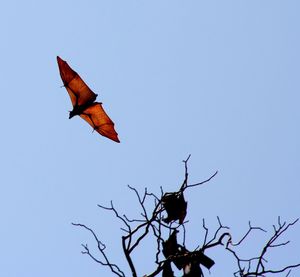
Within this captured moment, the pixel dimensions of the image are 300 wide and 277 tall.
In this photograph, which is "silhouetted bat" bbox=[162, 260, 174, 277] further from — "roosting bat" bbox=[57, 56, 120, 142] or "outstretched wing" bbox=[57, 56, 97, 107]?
"outstretched wing" bbox=[57, 56, 97, 107]

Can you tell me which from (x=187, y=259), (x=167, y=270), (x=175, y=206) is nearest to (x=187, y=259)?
(x=187, y=259)

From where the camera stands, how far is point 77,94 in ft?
37.5

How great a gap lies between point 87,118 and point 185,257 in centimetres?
660

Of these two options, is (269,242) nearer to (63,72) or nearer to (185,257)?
(185,257)

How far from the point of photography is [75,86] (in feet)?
37.1

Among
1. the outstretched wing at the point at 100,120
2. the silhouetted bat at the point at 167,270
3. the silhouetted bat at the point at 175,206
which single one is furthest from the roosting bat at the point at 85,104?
the silhouetted bat at the point at 167,270

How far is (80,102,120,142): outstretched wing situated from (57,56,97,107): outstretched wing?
244 mm

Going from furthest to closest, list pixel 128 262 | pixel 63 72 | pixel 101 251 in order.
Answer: pixel 63 72, pixel 101 251, pixel 128 262

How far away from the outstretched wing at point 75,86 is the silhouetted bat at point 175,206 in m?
5.68

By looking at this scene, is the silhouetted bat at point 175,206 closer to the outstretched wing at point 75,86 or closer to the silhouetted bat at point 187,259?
the silhouetted bat at point 187,259

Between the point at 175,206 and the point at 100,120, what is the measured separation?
19.6 feet

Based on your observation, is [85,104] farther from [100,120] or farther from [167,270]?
[167,270]

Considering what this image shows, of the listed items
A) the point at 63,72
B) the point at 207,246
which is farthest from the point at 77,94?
the point at 207,246

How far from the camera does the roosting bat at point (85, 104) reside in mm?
11211
